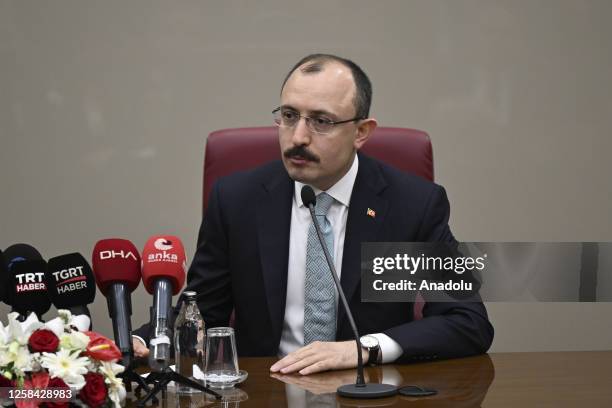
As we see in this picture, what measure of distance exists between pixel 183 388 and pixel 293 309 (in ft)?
2.49

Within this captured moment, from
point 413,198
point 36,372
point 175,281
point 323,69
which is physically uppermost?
point 323,69

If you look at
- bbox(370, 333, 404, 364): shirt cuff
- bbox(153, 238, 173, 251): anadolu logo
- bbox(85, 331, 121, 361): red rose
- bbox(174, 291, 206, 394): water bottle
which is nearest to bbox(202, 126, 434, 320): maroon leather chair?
bbox(370, 333, 404, 364): shirt cuff

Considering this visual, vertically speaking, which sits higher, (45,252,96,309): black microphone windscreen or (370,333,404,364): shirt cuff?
(45,252,96,309): black microphone windscreen

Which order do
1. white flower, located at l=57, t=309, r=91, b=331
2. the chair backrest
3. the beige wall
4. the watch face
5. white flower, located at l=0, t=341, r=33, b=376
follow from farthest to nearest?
1. the beige wall
2. the chair backrest
3. the watch face
4. white flower, located at l=57, t=309, r=91, b=331
5. white flower, located at l=0, t=341, r=33, b=376

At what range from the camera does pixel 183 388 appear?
1839 millimetres

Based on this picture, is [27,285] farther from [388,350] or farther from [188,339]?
[388,350]

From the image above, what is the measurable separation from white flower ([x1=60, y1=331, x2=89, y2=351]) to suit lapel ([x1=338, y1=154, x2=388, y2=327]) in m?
1.08

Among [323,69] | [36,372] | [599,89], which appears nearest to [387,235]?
[323,69]

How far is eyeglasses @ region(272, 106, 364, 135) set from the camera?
2.52m

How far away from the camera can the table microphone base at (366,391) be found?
1.80 m

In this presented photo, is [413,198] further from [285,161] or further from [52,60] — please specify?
[52,60]

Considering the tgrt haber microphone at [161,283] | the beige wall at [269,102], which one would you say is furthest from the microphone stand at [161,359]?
the beige wall at [269,102]

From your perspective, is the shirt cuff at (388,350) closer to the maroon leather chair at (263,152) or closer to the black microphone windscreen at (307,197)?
the black microphone windscreen at (307,197)

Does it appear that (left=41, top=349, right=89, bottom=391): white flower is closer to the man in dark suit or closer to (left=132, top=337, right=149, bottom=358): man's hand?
(left=132, top=337, right=149, bottom=358): man's hand
